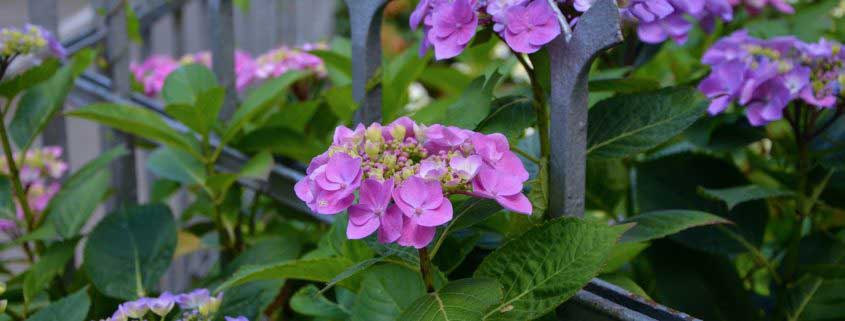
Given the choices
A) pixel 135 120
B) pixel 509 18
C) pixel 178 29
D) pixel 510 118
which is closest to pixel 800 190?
pixel 510 118

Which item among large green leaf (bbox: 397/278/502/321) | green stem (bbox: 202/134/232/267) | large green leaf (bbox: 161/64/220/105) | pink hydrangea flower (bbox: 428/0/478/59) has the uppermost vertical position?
pink hydrangea flower (bbox: 428/0/478/59)

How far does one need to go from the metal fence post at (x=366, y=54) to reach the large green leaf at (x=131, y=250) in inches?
13.7

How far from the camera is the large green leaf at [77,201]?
4.87ft

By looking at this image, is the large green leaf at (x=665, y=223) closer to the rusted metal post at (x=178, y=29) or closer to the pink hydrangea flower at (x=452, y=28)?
the pink hydrangea flower at (x=452, y=28)

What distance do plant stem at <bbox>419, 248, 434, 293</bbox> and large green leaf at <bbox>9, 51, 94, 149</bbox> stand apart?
34.9 inches

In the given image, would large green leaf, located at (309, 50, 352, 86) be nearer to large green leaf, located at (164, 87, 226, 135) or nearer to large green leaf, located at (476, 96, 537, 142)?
large green leaf, located at (164, 87, 226, 135)

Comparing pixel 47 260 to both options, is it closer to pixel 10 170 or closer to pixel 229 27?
pixel 10 170

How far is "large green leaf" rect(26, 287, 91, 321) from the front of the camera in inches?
41.5

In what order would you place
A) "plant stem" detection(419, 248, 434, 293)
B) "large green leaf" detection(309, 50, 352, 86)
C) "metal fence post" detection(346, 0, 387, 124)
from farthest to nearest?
"large green leaf" detection(309, 50, 352, 86) < "metal fence post" detection(346, 0, 387, 124) < "plant stem" detection(419, 248, 434, 293)

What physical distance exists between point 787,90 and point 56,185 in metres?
1.45

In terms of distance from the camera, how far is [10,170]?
147 cm

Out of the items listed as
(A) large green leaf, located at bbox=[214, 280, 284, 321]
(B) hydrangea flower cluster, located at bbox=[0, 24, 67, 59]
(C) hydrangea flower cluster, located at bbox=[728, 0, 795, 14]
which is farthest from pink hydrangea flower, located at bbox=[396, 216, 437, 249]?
(C) hydrangea flower cluster, located at bbox=[728, 0, 795, 14]

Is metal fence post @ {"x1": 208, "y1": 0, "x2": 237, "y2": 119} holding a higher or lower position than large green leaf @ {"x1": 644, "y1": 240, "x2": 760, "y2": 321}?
higher

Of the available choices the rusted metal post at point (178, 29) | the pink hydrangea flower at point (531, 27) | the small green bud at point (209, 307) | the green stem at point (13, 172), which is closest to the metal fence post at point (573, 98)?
the pink hydrangea flower at point (531, 27)
